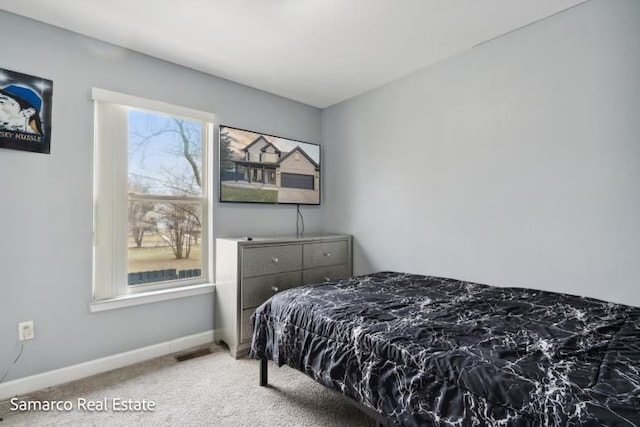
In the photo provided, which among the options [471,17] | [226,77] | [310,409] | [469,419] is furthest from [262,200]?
[469,419]

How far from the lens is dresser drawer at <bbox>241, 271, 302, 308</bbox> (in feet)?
8.54

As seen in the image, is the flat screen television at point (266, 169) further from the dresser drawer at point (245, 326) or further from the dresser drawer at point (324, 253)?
the dresser drawer at point (245, 326)

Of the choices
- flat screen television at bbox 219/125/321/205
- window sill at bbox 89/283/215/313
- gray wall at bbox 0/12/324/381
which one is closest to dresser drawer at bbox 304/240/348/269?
flat screen television at bbox 219/125/321/205

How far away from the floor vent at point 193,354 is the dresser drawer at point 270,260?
74 cm

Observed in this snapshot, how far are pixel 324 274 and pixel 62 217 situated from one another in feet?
6.94

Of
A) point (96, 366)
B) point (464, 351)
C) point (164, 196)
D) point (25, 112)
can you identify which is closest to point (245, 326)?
point (96, 366)

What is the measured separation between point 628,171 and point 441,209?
115cm

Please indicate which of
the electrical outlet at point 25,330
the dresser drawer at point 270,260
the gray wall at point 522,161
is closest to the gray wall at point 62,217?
the electrical outlet at point 25,330

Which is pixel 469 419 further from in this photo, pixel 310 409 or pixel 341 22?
pixel 341 22

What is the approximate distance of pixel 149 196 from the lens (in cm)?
261

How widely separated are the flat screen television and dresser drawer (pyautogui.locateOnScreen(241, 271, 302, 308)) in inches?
32.2

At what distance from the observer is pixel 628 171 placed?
5.89 ft

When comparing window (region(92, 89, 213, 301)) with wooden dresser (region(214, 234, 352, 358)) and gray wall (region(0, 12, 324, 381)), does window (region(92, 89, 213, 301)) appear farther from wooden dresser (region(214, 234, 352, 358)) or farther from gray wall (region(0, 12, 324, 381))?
wooden dresser (region(214, 234, 352, 358))

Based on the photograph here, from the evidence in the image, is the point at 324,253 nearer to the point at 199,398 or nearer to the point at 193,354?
the point at 193,354
